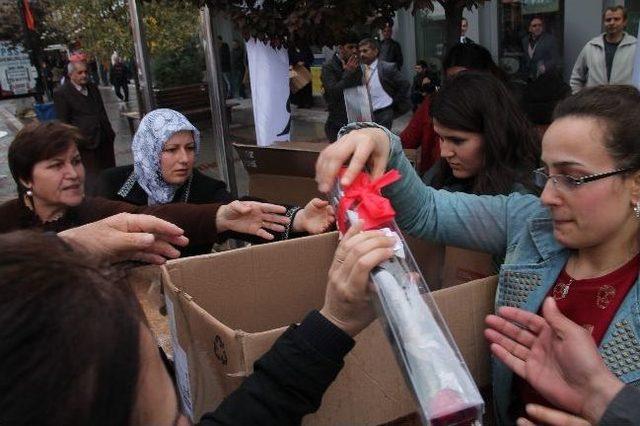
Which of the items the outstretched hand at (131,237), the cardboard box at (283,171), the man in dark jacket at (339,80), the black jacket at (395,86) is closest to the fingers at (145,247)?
the outstretched hand at (131,237)

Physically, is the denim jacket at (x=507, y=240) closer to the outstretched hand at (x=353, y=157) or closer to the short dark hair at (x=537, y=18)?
the outstretched hand at (x=353, y=157)

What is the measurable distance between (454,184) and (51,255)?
6.12 ft

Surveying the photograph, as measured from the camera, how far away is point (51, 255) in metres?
0.77

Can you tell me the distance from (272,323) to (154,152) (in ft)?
4.64

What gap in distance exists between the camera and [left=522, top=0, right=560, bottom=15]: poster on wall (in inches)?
350

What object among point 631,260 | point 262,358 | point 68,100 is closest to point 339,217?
point 262,358

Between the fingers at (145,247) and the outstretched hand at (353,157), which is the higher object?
the outstretched hand at (353,157)

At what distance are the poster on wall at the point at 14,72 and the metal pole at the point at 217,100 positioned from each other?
50.4 ft

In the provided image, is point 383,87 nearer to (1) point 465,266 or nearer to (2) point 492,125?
(2) point 492,125

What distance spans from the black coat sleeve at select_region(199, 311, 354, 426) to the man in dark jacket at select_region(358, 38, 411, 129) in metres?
5.13

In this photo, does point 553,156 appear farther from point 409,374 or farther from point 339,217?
point 409,374

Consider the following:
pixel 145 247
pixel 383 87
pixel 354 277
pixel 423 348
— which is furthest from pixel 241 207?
pixel 383 87

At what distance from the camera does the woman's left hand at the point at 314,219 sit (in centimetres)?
207

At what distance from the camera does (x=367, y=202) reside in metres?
1.13
